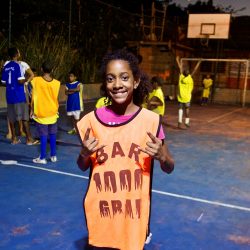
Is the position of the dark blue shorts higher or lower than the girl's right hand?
lower

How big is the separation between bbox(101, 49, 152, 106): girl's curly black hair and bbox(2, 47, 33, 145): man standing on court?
223 inches

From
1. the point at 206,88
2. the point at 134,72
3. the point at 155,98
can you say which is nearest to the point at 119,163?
the point at 134,72

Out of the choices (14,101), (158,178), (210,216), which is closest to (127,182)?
(210,216)

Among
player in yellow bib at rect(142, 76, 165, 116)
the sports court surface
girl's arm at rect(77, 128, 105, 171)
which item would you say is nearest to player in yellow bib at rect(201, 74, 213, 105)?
the sports court surface

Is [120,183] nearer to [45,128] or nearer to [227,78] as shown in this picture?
[45,128]

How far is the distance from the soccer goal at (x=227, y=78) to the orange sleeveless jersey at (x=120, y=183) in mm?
16526

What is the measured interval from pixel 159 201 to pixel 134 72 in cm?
309

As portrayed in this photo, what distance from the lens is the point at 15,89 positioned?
770 cm

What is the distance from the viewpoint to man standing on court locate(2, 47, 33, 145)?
24.8ft

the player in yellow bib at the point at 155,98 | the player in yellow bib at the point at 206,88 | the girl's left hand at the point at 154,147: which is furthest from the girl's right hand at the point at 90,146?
the player in yellow bib at the point at 206,88

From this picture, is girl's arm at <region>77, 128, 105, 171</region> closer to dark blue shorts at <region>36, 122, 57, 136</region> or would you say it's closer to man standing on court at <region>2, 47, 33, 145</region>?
dark blue shorts at <region>36, 122, 57, 136</region>

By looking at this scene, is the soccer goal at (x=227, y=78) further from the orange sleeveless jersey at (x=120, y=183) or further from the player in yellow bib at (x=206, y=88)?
the orange sleeveless jersey at (x=120, y=183)

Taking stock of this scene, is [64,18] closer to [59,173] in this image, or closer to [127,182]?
[59,173]

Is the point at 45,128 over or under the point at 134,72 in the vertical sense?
under
